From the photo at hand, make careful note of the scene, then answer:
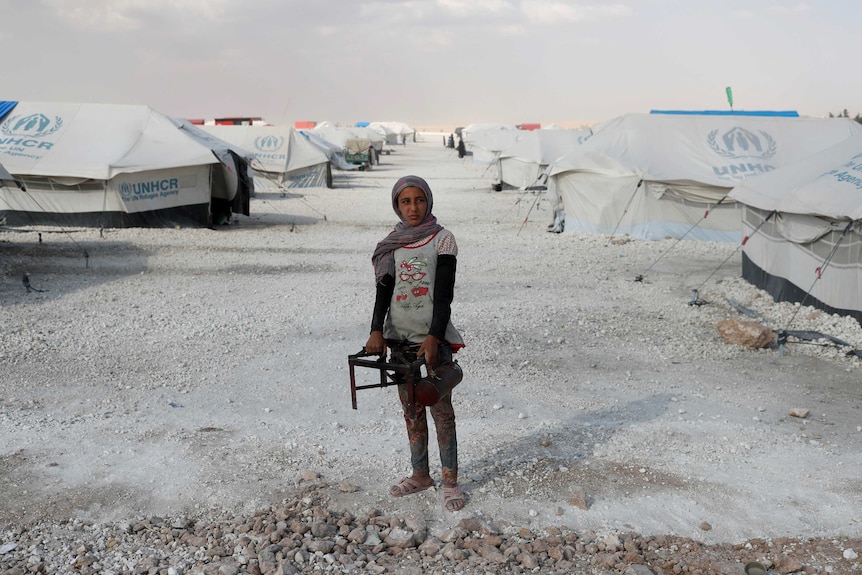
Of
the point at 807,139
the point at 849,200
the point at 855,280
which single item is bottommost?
the point at 855,280

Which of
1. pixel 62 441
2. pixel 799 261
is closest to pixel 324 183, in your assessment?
pixel 799 261

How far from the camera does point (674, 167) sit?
616 inches

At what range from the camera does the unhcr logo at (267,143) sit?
90.4 ft

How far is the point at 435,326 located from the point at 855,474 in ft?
8.89

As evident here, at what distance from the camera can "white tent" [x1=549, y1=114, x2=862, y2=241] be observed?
15.5 m

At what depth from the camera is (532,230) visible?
17.5 m

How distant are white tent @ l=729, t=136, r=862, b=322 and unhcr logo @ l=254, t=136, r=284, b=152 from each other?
63.4 ft

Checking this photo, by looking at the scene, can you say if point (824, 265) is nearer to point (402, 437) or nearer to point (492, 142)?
point (402, 437)

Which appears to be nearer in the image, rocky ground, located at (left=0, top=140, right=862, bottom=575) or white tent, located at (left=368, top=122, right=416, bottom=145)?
rocky ground, located at (left=0, top=140, right=862, bottom=575)

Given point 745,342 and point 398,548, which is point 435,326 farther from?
point 745,342

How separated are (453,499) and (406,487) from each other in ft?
0.94

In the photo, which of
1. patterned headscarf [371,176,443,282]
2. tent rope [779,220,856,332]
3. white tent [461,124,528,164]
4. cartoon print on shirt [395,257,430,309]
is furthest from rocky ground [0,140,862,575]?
white tent [461,124,528,164]

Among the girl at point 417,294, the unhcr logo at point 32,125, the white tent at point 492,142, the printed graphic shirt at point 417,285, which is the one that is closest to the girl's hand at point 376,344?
the girl at point 417,294

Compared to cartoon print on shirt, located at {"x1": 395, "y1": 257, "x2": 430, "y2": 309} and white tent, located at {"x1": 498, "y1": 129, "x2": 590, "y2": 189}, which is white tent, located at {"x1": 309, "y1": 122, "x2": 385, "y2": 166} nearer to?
white tent, located at {"x1": 498, "y1": 129, "x2": 590, "y2": 189}
